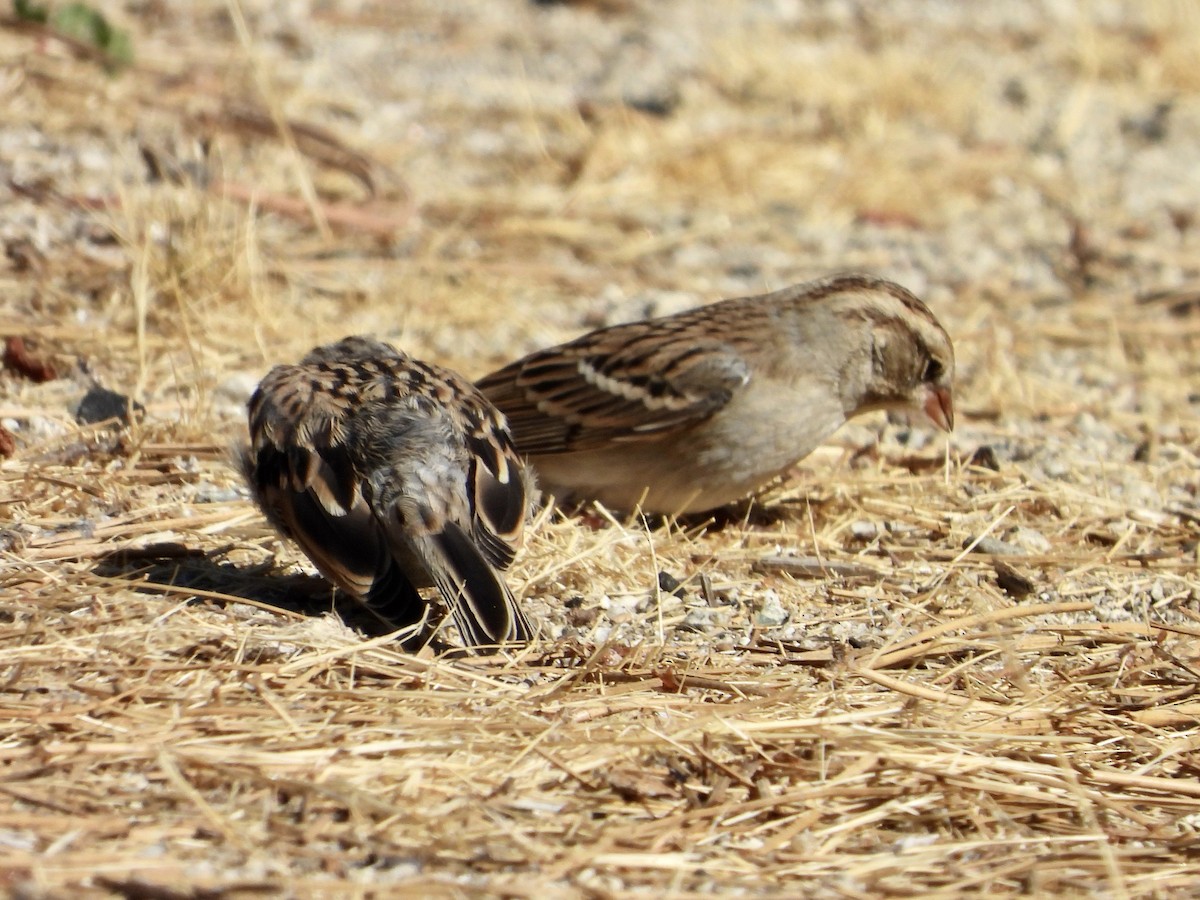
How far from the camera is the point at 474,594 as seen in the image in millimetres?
4438

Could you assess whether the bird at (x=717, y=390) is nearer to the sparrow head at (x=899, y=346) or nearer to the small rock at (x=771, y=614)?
the sparrow head at (x=899, y=346)

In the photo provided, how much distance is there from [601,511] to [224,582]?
59.9 inches

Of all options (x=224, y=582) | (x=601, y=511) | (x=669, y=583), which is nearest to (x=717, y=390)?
(x=601, y=511)

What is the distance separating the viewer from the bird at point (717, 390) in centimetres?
599

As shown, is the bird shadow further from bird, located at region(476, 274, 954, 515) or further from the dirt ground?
bird, located at region(476, 274, 954, 515)

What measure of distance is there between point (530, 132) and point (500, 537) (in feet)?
19.6

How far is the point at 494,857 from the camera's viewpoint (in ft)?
11.3

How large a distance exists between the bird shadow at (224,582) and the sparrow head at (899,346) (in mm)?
2400

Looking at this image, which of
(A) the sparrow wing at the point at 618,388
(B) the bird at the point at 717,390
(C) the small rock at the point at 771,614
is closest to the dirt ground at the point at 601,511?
(C) the small rock at the point at 771,614

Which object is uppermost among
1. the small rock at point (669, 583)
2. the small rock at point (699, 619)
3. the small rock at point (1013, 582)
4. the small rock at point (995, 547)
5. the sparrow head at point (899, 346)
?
the sparrow head at point (899, 346)

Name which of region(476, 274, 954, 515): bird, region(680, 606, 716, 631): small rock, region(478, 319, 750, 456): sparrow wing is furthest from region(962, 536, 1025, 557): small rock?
region(680, 606, 716, 631): small rock

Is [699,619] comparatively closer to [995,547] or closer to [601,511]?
[601,511]

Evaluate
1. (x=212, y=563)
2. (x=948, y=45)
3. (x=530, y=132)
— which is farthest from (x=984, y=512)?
(x=948, y=45)

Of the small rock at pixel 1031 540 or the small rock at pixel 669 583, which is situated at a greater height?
the small rock at pixel 1031 540
